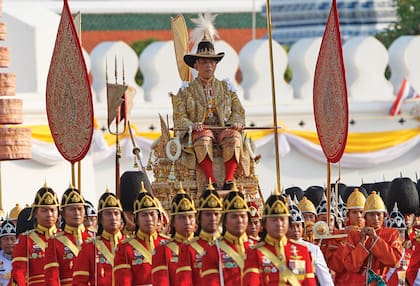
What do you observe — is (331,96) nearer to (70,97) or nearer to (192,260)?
(70,97)

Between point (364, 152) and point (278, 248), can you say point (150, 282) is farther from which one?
point (364, 152)

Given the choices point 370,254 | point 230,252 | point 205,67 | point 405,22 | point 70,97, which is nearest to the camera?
point 230,252

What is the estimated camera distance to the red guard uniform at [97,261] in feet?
54.2

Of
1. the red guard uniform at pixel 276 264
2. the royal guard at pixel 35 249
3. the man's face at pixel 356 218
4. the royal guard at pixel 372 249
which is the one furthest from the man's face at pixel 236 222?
the man's face at pixel 356 218

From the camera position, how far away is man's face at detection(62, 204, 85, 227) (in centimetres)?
1695

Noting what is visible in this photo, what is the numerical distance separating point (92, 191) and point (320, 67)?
9.48m

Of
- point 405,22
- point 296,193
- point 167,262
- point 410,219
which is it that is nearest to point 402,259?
point 410,219

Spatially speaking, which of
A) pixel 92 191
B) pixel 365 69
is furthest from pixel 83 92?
pixel 365 69

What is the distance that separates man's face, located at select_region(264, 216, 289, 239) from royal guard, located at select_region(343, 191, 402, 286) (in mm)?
2692

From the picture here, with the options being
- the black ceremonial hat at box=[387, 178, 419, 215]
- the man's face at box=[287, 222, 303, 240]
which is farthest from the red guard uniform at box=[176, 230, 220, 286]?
the black ceremonial hat at box=[387, 178, 419, 215]

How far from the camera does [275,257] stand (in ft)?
49.2

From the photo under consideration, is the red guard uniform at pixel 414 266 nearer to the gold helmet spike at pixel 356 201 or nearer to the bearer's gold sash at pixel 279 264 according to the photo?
the gold helmet spike at pixel 356 201

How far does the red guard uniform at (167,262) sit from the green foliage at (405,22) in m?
20.9

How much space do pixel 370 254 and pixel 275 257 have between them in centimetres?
301
